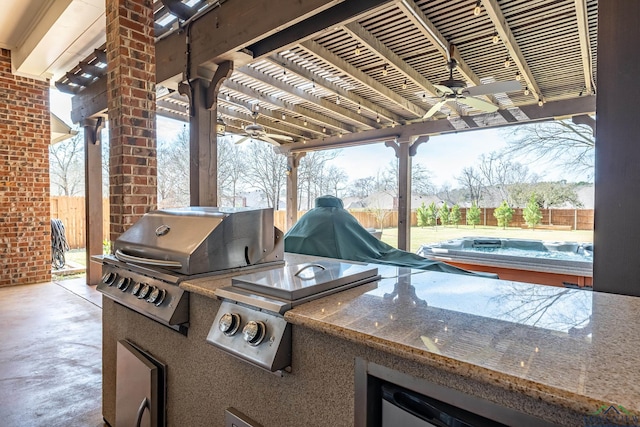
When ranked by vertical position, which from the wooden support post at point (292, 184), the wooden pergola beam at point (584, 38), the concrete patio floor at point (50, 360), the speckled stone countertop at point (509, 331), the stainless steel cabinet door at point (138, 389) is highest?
the wooden pergola beam at point (584, 38)

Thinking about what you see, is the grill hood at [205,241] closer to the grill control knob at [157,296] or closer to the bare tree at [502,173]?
the grill control knob at [157,296]

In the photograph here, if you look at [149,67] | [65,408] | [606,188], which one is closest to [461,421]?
[606,188]

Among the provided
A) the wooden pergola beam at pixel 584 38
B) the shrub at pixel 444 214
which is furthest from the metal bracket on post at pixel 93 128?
the shrub at pixel 444 214

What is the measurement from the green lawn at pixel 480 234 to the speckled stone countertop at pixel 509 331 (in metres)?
7.68

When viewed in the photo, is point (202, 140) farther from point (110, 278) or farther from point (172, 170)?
point (172, 170)

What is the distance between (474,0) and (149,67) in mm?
2724

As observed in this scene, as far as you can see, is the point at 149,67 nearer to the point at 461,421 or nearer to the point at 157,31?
the point at 157,31

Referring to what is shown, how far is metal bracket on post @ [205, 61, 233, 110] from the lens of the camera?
3.24m

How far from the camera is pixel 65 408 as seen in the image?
2277 millimetres

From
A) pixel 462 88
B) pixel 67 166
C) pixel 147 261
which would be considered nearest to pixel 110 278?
pixel 147 261

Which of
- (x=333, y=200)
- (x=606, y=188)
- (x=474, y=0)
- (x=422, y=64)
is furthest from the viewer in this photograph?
(x=422, y=64)

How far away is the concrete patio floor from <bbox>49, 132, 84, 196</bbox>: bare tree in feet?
27.7

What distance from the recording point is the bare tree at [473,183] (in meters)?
11.0

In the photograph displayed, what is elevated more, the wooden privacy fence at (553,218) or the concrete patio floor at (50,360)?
the wooden privacy fence at (553,218)
